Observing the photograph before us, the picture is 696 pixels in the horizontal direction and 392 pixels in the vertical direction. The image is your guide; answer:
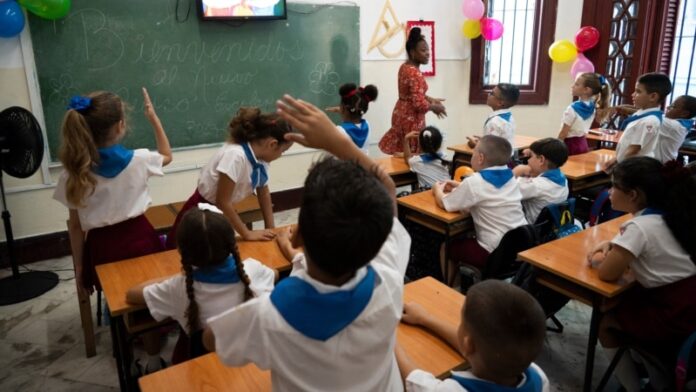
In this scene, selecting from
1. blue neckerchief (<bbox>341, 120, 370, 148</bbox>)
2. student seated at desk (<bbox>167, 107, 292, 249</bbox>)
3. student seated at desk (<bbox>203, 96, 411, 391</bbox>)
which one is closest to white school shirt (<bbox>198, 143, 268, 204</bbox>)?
Result: student seated at desk (<bbox>167, 107, 292, 249</bbox>)

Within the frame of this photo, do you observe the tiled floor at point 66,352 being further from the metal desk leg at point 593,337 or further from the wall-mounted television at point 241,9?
the wall-mounted television at point 241,9

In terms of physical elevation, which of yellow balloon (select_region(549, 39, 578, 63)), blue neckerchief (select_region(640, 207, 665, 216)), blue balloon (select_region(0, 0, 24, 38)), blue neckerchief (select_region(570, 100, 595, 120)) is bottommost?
blue neckerchief (select_region(640, 207, 665, 216))

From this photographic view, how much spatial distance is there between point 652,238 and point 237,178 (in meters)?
1.67

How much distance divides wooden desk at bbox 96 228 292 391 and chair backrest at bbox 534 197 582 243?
→ 1478 mm

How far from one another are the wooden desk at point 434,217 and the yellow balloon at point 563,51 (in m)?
3.07

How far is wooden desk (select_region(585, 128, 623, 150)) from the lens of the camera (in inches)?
175

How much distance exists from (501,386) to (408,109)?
3.57 meters

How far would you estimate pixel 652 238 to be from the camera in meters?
1.76

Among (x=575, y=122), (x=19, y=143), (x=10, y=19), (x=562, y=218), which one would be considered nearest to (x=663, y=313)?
(x=562, y=218)

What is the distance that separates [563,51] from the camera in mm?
5078

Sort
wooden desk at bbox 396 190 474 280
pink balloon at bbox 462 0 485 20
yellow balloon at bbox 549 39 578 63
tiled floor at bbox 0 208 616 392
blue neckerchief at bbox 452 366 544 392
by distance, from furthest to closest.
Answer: pink balloon at bbox 462 0 485 20
yellow balloon at bbox 549 39 578 63
wooden desk at bbox 396 190 474 280
tiled floor at bbox 0 208 616 392
blue neckerchief at bbox 452 366 544 392

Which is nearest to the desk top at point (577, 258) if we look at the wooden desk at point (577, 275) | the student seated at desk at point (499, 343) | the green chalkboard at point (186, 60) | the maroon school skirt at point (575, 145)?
the wooden desk at point (577, 275)

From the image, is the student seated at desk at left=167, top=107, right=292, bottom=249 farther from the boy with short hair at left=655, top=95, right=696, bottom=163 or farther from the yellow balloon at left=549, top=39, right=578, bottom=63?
the yellow balloon at left=549, top=39, right=578, bottom=63

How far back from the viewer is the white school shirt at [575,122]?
4.20 metres
